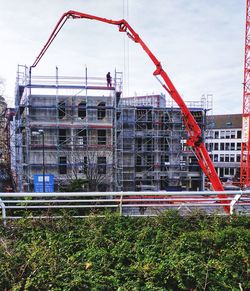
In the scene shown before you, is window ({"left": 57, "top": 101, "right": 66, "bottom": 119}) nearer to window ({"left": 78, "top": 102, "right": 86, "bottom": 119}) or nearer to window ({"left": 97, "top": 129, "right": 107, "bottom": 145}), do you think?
window ({"left": 78, "top": 102, "right": 86, "bottom": 119})

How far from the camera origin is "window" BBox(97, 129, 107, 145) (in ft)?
72.3

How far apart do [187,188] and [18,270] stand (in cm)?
2691

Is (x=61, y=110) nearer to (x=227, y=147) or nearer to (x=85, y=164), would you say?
(x=85, y=164)

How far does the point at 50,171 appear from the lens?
68.8ft

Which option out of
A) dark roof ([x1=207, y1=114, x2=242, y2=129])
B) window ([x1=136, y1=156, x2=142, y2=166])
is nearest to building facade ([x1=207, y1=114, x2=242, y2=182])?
dark roof ([x1=207, y1=114, x2=242, y2=129])

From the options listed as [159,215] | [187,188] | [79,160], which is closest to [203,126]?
[187,188]

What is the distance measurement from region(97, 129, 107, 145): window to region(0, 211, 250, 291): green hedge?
57.1ft

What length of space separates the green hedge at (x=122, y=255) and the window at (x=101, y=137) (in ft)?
57.1

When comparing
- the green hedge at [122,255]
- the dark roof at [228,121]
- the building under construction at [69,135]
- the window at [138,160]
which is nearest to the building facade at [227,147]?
the dark roof at [228,121]

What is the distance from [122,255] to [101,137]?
18.9 m

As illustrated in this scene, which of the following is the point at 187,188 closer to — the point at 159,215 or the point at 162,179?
the point at 162,179

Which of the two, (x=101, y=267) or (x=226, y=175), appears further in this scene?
(x=226, y=175)

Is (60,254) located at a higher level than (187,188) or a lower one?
higher

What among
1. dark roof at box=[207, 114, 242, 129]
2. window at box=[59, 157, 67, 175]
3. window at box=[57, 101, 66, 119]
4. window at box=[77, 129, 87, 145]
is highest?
dark roof at box=[207, 114, 242, 129]
